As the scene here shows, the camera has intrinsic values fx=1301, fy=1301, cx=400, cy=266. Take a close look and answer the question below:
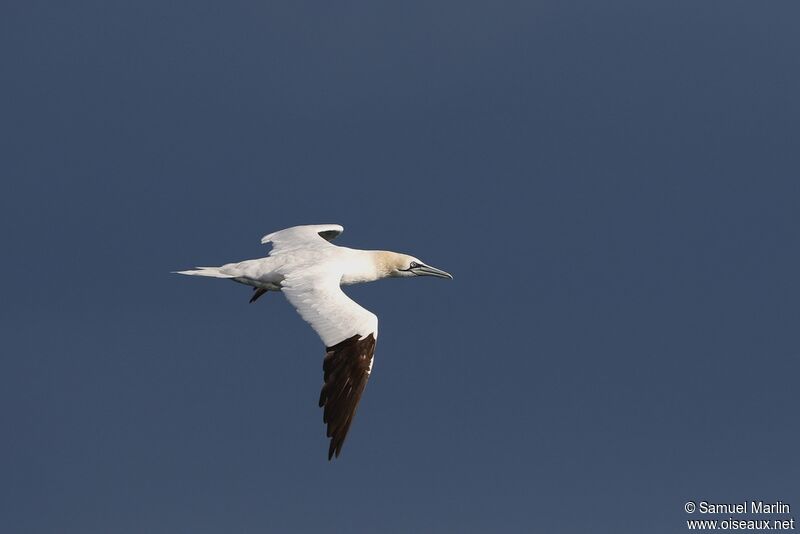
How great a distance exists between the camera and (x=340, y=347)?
2033 cm

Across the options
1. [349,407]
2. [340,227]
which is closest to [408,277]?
[340,227]

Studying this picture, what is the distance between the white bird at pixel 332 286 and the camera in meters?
20.0

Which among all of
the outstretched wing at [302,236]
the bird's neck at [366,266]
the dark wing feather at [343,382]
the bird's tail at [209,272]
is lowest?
the dark wing feather at [343,382]

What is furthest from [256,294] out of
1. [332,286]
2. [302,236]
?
[332,286]

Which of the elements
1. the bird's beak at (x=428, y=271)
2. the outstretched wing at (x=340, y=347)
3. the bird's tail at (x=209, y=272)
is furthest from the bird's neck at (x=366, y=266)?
the outstretched wing at (x=340, y=347)

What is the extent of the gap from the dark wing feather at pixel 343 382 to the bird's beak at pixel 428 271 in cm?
576

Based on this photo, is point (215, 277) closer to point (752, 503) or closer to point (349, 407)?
point (349, 407)

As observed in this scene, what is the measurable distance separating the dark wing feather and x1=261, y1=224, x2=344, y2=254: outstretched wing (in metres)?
5.48

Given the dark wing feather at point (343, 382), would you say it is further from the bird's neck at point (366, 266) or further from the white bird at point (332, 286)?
the bird's neck at point (366, 266)

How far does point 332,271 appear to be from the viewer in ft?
75.5

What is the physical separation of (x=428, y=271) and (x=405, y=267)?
1.86ft

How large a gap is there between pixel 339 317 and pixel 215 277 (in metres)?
4.15

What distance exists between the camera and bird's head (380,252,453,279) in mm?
25547

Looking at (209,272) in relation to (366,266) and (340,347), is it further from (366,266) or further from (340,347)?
(340,347)
